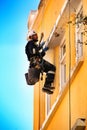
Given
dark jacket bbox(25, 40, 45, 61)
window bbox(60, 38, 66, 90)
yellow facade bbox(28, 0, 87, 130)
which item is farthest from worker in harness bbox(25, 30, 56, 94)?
window bbox(60, 38, 66, 90)

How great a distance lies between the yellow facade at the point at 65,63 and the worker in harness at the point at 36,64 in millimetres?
280

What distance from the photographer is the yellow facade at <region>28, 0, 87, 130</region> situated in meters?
6.82

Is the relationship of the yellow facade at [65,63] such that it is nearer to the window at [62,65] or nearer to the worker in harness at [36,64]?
the window at [62,65]

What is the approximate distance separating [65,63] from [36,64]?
4.15ft

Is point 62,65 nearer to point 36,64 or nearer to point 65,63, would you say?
point 65,63

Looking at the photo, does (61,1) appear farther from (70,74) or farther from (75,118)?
(75,118)

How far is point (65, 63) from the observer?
9117 mm

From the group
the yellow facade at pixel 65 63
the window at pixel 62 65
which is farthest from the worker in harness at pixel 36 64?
the window at pixel 62 65

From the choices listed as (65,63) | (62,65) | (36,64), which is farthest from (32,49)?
(62,65)

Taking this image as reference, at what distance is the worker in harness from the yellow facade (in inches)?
11.0

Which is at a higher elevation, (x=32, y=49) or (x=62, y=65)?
(x=32, y=49)

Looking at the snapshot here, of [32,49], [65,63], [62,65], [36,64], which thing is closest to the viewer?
[32,49]

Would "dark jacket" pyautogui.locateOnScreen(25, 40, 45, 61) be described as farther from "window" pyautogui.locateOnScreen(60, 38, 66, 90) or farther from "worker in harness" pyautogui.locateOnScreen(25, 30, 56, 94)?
"window" pyautogui.locateOnScreen(60, 38, 66, 90)

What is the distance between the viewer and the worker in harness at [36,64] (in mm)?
7844
